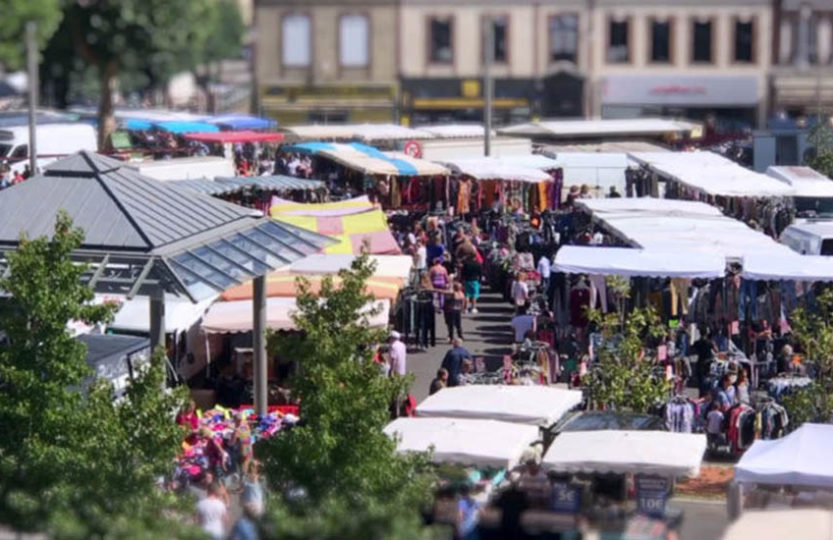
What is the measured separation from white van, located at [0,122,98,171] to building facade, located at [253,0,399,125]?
30419 mm

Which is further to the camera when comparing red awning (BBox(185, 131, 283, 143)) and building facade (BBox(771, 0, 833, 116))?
building facade (BBox(771, 0, 833, 116))

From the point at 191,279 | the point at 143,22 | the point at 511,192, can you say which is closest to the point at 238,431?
the point at 191,279

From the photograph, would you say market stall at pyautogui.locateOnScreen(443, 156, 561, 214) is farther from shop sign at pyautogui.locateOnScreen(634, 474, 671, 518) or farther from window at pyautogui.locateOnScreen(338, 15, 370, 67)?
window at pyautogui.locateOnScreen(338, 15, 370, 67)

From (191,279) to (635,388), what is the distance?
16.3 feet

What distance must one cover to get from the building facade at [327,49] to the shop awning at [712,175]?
3580 centimetres

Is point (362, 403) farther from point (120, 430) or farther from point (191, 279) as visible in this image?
point (191, 279)

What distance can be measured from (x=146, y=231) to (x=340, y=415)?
4736mm

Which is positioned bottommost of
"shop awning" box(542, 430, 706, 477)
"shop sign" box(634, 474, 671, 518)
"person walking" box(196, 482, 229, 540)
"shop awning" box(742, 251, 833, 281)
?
"shop sign" box(634, 474, 671, 518)

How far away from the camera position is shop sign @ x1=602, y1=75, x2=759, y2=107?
74.8 meters

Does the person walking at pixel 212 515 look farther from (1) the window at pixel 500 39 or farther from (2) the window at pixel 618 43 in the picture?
(2) the window at pixel 618 43

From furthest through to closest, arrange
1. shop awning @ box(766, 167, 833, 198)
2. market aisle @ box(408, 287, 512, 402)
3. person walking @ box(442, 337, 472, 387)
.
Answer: shop awning @ box(766, 167, 833, 198)
market aisle @ box(408, 287, 512, 402)
person walking @ box(442, 337, 472, 387)

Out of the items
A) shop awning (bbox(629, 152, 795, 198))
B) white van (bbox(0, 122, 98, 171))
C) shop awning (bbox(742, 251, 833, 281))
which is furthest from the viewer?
white van (bbox(0, 122, 98, 171))

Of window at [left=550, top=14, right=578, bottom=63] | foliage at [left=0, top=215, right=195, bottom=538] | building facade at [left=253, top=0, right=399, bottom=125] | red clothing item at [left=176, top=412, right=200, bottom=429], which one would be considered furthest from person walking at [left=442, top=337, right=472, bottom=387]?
window at [left=550, top=14, right=578, bottom=63]

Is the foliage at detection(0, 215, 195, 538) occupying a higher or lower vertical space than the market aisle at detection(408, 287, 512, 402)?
higher
